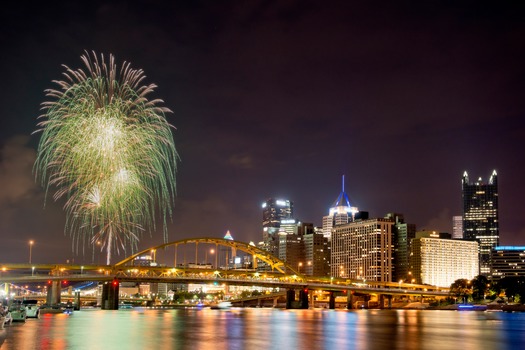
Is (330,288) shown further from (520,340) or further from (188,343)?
(188,343)

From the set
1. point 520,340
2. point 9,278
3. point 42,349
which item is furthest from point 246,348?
point 9,278

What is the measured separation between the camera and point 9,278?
436 feet

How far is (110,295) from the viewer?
144m

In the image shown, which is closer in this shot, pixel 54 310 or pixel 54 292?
pixel 54 310

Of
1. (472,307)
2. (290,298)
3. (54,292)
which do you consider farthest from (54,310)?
(472,307)

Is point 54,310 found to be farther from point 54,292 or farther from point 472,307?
point 472,307

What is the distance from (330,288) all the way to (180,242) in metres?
41.1

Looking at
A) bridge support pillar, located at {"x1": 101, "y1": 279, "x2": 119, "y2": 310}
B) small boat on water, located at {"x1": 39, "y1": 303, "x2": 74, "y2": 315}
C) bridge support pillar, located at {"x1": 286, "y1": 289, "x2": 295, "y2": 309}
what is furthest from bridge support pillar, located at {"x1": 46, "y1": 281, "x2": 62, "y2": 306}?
bridge support pillar, located at {"x1": 286, "y1": 289, "x2": 295, "y2": 309}

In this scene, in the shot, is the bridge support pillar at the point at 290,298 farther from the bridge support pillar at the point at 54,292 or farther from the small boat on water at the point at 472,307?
the bridge support pillar at the point at 54,292

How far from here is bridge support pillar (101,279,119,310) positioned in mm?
142925

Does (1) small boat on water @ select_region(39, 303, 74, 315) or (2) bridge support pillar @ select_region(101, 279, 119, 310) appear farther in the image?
(2) bridge support pillar @ select_region(101, 279, 119, 310)

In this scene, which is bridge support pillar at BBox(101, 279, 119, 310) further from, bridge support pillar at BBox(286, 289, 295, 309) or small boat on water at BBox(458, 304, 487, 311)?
small boat on water at BBox(458, 304, 487, 311)

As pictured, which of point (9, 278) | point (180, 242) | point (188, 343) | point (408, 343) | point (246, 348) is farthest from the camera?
point (180, 242)

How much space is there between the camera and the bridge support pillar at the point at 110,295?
142925 millimetres
